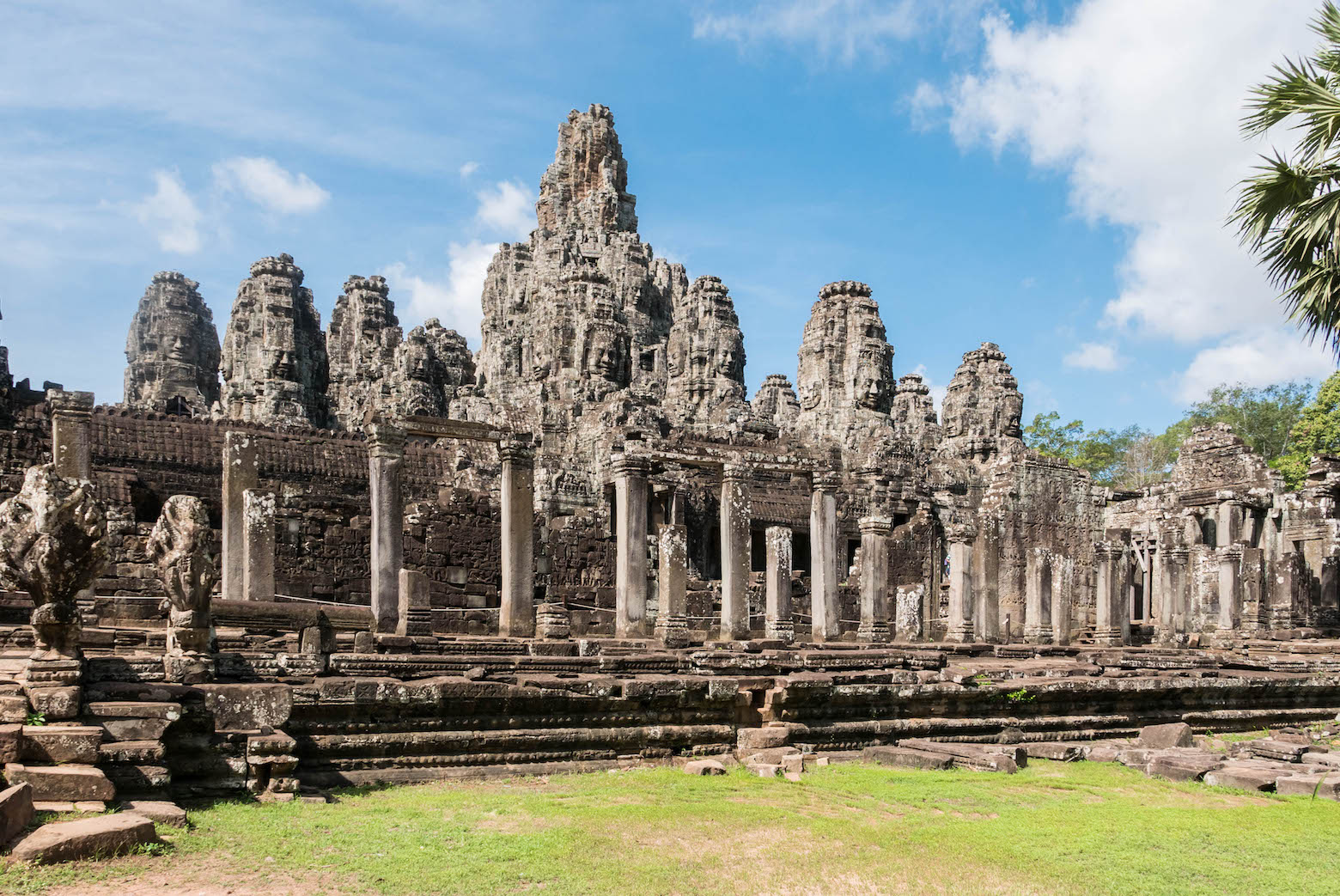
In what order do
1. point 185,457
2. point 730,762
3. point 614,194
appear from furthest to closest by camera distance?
point 614,194
point 185,457
point 730,762

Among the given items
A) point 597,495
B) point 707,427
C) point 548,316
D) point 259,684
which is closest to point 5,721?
point 259,684

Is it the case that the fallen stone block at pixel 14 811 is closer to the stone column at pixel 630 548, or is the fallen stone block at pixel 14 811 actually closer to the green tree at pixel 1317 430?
the stone column at pixel 630 548

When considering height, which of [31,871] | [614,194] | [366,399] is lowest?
[31,871]

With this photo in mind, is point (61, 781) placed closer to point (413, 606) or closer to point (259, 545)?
point (413, 606)

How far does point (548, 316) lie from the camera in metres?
43.0

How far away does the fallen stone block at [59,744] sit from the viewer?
6.05 meters

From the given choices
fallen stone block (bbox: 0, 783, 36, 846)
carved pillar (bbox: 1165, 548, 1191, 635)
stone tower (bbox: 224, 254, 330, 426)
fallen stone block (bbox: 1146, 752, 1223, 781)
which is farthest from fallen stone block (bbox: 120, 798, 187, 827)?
stone tower (bbox: 224, 254, 330, 426)

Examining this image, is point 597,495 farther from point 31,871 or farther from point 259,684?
point 31,871

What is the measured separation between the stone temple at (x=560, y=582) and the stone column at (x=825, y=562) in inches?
1.9

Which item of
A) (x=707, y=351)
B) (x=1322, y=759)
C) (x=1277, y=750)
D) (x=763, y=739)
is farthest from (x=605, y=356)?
(x=1322, y=759)

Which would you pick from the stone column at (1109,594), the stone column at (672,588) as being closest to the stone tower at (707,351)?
the stone column at (1109,594)

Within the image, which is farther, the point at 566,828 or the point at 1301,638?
the point at 1301,638

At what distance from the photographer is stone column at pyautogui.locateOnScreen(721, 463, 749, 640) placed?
16281 mm

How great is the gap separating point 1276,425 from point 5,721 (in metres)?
55.0
